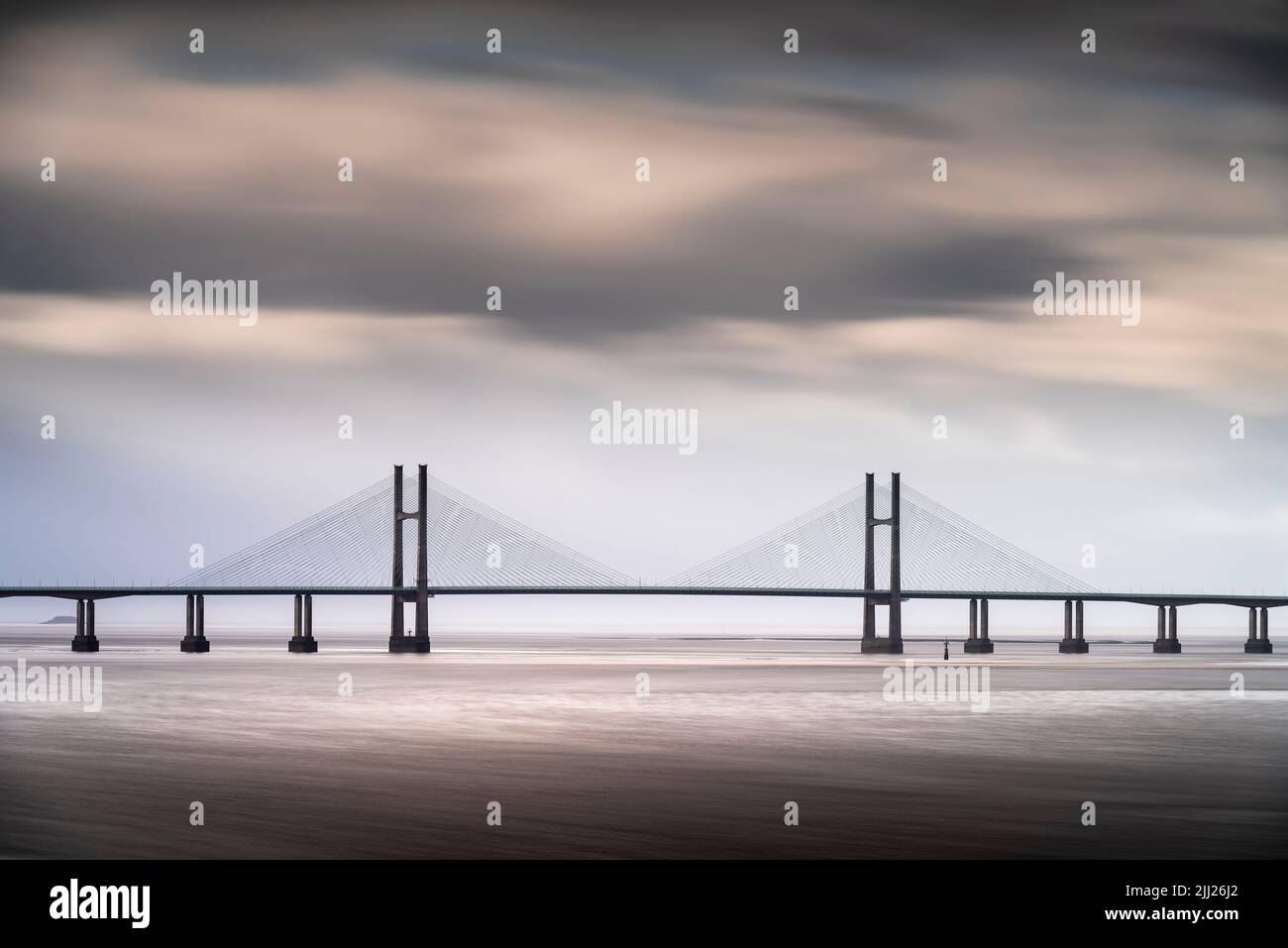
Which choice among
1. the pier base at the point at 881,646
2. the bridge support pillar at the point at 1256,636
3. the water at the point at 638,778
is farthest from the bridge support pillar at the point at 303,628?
the bridge support pillar at the point at 1256,636

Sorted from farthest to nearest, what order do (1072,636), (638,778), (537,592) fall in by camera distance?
1. (1072,636)
2. (537,592)
3. (638,778)

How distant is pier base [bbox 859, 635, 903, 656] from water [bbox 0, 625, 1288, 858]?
78566mm

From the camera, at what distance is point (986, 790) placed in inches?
976

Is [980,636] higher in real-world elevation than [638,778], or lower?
lower

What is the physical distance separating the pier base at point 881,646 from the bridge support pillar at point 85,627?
7031 cm

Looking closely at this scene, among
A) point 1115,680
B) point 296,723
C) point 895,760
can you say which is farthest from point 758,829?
point 1115,680

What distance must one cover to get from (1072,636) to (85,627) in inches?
3989

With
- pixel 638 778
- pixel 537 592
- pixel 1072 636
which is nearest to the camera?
pixel 638 778

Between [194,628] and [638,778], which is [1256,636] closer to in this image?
[194,628]

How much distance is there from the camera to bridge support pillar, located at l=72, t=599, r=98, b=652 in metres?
136

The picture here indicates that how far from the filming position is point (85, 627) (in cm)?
13788

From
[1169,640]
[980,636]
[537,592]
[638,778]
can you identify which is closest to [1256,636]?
[1169,640]

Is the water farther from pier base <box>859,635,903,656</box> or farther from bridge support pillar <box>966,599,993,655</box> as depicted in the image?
bridge support pillar <box>966,599,993,655</box>
